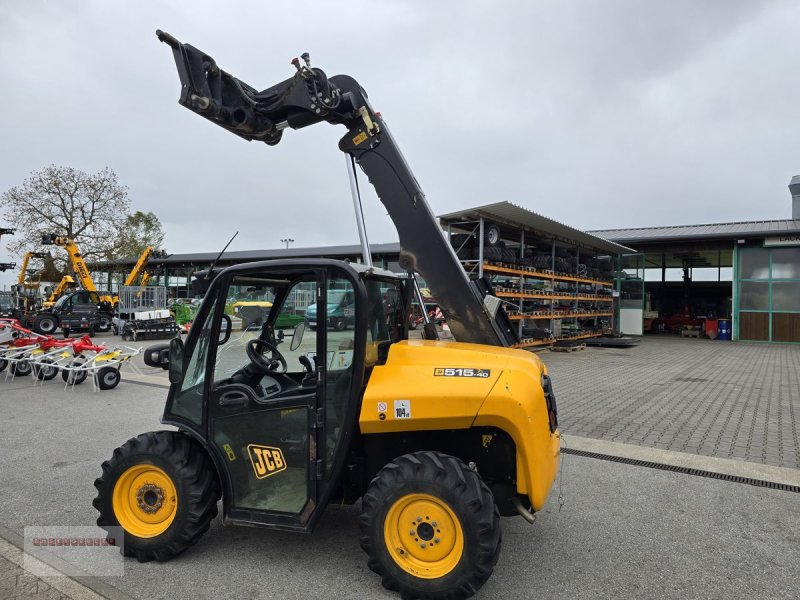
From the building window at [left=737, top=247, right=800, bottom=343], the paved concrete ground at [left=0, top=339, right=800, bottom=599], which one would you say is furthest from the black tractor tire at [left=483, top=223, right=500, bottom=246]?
the building window at [left=737, top=247, right=800, bottom=343]

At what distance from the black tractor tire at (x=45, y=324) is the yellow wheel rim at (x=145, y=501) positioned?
19.9 m

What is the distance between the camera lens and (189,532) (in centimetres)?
315

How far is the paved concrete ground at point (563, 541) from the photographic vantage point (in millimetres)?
2936

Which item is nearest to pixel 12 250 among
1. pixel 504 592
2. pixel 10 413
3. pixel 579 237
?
pixel 10 413

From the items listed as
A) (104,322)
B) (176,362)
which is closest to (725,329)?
(176,362)

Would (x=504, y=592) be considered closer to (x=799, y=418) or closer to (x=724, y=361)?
(x=799, y=418)

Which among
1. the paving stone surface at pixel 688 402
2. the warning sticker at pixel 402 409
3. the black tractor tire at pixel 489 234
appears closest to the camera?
the warning sticker at pixel 402 409

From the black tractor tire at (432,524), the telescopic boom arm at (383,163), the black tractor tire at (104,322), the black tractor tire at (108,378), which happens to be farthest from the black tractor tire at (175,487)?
the black tractor tire at (104,322)

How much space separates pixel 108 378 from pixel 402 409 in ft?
26.9

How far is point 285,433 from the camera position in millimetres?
3137

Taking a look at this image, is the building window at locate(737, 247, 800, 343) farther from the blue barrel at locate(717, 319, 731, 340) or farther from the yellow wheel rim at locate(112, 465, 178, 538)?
the yellow wheel rim at locate(112, 465, 178, 538)

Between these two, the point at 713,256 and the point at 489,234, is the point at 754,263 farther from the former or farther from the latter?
the point at 489,234

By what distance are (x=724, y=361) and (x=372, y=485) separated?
1434cm

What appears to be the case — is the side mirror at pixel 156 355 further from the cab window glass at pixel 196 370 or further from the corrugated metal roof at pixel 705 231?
the corrugated metal roof at pixel 705 231
